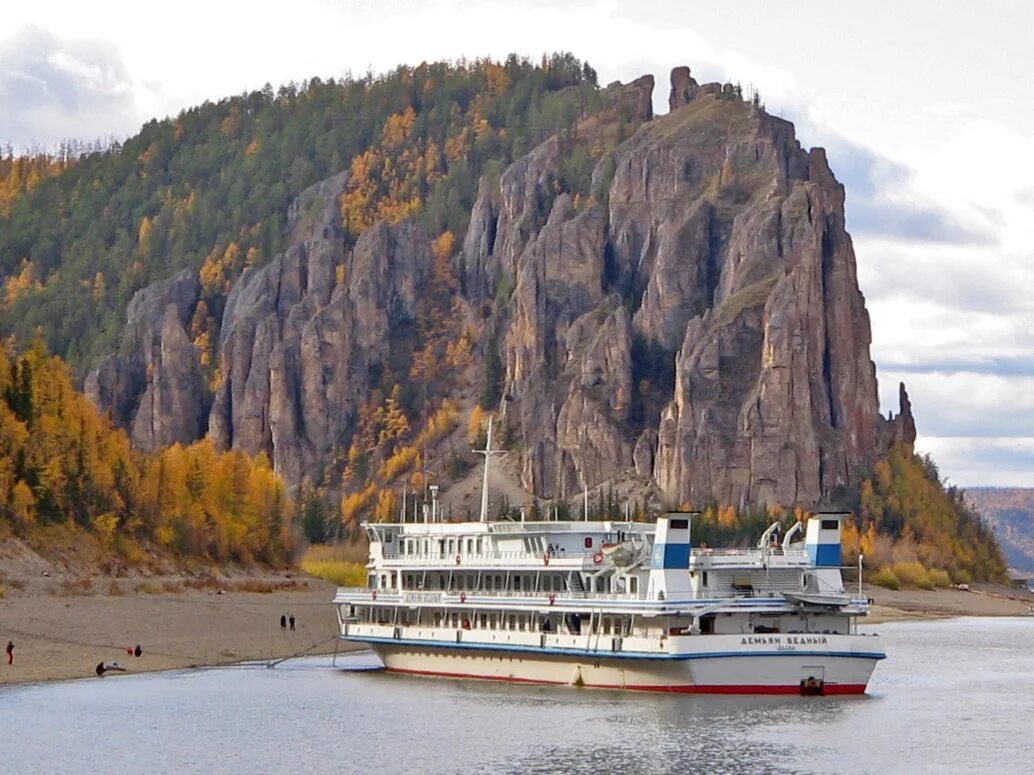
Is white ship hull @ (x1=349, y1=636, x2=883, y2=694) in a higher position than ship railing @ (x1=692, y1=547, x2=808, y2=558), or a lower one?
lower

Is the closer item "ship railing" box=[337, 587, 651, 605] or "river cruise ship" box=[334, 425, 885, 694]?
"river cruise ship" box=[334, 425, 885, 694]

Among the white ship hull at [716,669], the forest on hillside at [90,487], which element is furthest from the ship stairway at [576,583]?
the forest on hillside at [90,487]

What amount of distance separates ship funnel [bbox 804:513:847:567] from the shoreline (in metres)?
36.3

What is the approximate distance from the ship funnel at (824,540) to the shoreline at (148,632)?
119 ft

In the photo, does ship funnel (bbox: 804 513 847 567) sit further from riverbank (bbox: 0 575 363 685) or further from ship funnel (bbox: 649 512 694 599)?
riverbank (bbox: 0 575 363 685)

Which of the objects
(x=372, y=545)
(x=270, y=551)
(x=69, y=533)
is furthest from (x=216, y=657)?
(x=270, y=551)

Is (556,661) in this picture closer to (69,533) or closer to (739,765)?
(739,765)

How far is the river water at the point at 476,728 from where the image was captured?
278 feet

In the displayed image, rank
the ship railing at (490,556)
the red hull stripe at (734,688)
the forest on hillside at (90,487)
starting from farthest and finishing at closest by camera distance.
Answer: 1. the forest on hillside at (90,487)
2. the ship railing at (490,556)
3. the red hull stripe at (734,688)

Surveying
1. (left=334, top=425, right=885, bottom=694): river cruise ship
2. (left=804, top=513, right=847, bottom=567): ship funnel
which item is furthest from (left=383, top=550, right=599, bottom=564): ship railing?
(left=804, top=513, right=847, bottom=567): ship funnel

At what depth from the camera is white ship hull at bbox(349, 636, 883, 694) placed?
10156 cm

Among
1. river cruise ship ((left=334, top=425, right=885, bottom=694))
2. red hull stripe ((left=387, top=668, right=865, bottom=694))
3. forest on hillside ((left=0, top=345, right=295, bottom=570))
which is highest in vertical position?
forest on hillside ((left=0, top=345, right=295, bottom=570))

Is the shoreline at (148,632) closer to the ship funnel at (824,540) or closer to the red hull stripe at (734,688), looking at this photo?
the red hull stripe at (734,688)

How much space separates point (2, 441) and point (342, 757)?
7948 centimetres
